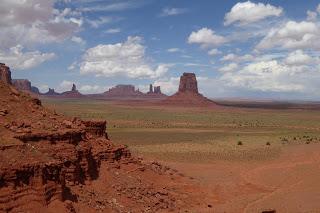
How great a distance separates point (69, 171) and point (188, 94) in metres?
162

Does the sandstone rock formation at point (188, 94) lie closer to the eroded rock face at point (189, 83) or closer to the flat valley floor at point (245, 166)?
the eroded rock face at point (189, 83)

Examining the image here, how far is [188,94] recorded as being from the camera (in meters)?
181

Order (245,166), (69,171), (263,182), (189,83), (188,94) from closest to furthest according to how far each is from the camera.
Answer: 1. (69,171)
2. (263,182)
3. (245,166)
4. (189,83)
5. (188,94)

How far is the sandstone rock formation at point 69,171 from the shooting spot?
1611cm

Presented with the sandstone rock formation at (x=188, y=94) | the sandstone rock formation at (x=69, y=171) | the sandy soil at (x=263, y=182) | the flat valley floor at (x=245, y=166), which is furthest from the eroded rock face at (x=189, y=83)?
the sandstone rock formation at (x=69, y=171)

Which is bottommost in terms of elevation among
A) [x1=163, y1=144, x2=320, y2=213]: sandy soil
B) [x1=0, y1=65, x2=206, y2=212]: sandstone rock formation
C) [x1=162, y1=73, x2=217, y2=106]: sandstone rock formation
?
[x1=163, y1=144, x2=320, y2=213]: sandy soil

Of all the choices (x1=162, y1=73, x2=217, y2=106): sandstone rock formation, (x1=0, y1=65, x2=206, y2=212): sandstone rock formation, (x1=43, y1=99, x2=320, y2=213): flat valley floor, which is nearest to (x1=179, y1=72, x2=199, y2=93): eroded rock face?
(x1=162, y1=73, x2=217, y2=106): sandstone rock formation

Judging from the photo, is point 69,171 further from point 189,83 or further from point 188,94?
point 188,94

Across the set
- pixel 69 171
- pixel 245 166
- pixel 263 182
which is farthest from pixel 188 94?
pixel 69 171

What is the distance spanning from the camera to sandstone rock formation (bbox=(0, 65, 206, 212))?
52.9ft

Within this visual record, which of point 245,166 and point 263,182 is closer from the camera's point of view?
point 263,182

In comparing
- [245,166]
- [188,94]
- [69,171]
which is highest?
[188,94]

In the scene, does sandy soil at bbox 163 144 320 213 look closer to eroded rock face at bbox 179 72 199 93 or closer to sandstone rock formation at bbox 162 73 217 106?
sandstone rock formation at bbox 162 73 217 106

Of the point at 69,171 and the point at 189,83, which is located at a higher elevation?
the point at 189,83
